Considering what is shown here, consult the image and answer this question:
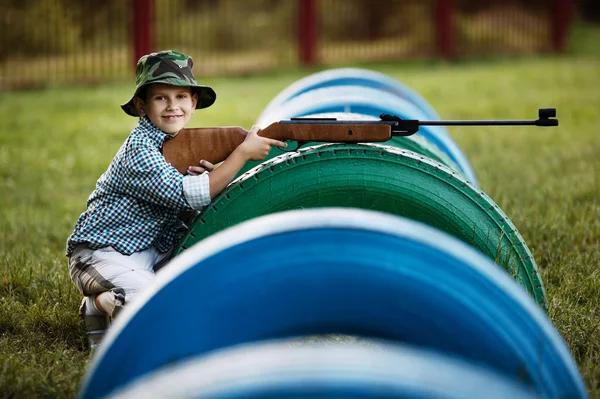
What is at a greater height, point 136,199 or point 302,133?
point 302,133

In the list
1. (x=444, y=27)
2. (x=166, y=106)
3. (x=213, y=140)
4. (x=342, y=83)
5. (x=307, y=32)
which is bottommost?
(x=213, y=140)

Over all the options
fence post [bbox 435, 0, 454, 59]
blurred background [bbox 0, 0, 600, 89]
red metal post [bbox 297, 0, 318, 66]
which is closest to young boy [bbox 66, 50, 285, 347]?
blurred background [bbox 0, 0, 600, 89]

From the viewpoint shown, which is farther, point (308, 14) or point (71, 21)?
point (308, 14)

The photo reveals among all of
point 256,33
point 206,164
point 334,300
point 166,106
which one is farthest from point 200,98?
point 256,33

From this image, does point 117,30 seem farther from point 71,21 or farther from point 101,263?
point 101,263

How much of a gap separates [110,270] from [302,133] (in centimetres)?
99

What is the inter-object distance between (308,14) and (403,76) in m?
2.79

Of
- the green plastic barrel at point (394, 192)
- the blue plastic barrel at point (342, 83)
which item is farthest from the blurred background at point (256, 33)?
the green plastic barrel at point (394, 192)

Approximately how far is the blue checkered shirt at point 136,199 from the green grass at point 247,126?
47 cm

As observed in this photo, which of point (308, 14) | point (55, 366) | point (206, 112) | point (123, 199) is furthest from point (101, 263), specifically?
point (308, 14)

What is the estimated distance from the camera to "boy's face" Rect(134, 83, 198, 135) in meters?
3.77

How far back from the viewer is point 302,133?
3682 millimetres

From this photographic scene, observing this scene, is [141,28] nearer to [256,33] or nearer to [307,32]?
[256,33]

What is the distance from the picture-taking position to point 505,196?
6.37 metres
